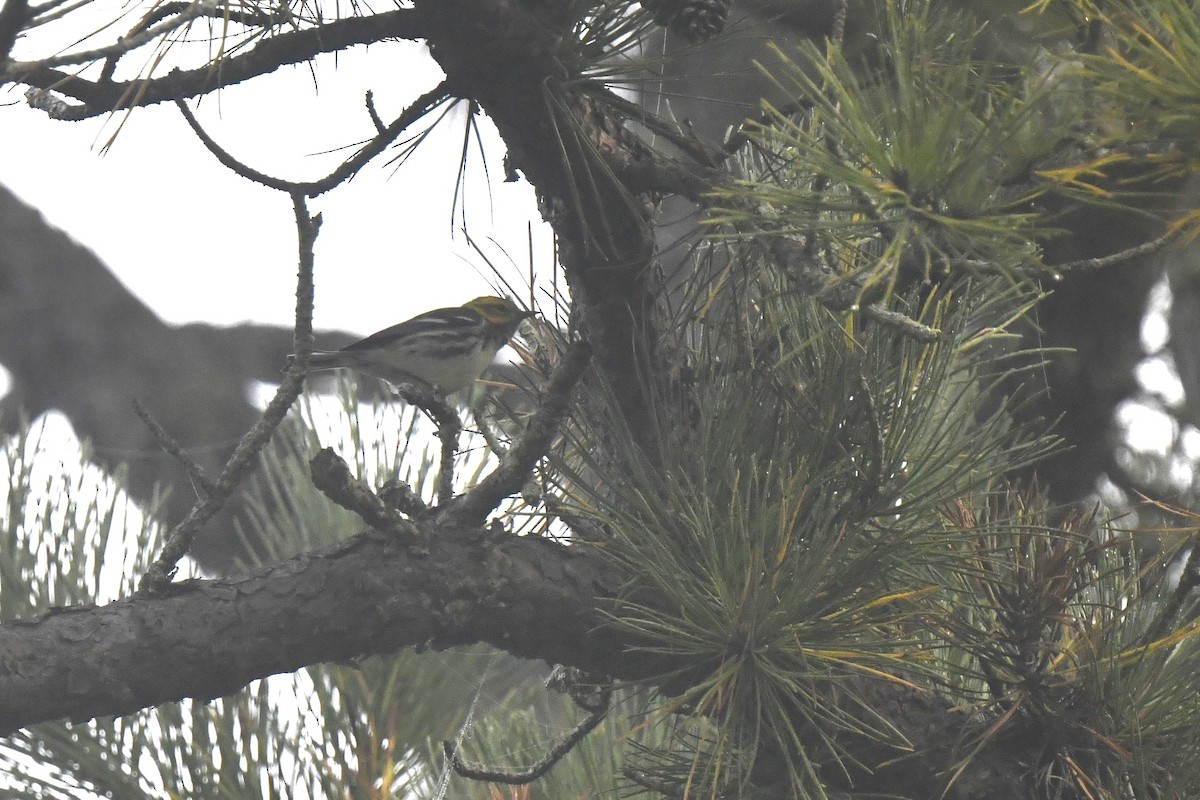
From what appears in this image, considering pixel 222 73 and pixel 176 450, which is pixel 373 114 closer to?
pixel 222 73

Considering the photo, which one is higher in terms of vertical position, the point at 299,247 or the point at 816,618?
the point at 299,247

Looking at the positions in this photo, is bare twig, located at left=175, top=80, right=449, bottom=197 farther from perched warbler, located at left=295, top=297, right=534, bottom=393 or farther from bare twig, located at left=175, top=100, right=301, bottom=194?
perched warbler, located at left=295, top=297, right=534, bottom=393

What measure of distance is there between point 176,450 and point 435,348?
1458 mm

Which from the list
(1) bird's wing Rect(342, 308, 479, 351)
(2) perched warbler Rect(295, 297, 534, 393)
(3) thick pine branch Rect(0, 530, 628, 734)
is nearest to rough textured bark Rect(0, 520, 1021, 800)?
(3) thick pine branch Rect(0, 530, 628, 734)

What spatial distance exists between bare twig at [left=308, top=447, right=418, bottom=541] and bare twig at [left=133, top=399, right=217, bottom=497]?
0.29 ft

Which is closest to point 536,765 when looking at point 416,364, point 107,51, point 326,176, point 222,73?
point 326,176

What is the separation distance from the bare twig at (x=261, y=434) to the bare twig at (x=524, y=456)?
19 centimetres

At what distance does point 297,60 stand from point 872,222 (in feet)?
1.58

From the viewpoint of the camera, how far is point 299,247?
1046 mm

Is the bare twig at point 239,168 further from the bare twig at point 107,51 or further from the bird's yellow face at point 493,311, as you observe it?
the bird's yellow face at point 493,311

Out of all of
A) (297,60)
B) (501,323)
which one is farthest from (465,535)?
(501,323)

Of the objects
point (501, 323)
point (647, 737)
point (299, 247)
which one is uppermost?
point (501, 323)

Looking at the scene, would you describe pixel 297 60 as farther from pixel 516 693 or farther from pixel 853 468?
pixel 516 693

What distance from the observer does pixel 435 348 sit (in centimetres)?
245
